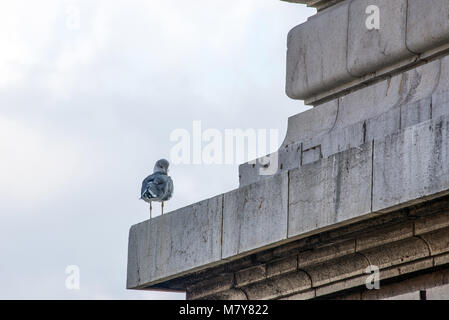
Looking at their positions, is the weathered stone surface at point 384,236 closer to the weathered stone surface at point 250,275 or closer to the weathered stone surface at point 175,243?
the weathered stone surface at point 250,275

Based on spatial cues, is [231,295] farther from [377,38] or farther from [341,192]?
[377,38]

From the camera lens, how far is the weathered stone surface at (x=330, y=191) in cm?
1460

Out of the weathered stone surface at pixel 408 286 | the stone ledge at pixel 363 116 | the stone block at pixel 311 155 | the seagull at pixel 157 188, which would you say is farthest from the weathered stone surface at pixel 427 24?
the seagull at pixel 157 188

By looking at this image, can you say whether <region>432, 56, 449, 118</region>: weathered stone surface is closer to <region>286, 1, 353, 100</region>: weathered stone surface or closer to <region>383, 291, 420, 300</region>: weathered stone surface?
<region>286, 1, 353, 100</region>: weathered stone surface

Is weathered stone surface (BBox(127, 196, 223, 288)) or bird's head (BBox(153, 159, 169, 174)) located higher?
bird's head (BBox(153, 159, 169, 174))

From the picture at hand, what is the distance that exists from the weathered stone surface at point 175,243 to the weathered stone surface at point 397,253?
1.86 m

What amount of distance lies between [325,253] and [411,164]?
5.52 feet

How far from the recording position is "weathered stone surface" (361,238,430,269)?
14.6m

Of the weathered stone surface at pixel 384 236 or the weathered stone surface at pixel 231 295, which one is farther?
the weathered stone surface at pixel 231 295

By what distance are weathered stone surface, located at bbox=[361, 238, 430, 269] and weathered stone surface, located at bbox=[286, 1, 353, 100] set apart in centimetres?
228

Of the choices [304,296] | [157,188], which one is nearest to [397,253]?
[304,296]

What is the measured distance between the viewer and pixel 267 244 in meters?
15.5

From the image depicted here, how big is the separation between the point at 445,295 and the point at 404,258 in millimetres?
705

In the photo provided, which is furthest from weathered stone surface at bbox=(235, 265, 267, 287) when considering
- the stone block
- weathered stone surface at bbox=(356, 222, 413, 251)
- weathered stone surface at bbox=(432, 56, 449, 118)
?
weathered stone surface at bbox=(432, 56, 449, 118)
